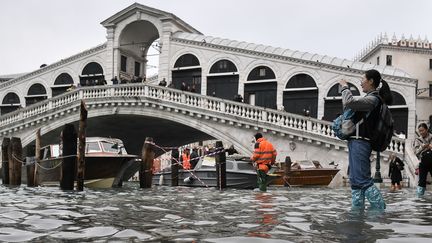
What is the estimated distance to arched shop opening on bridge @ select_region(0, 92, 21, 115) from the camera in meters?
36.4

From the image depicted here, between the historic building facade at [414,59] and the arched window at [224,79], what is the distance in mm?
18170

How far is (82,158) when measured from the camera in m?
12.7

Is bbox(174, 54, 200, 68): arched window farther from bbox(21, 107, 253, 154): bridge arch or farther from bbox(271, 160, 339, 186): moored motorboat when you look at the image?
bbox(271, 160, 339, 186): moored motorboat

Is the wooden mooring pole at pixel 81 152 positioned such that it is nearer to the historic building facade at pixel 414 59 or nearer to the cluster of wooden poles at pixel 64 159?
the cluster of wooden poles at pixel 64 159

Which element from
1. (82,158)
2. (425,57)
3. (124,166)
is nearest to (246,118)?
(124,166)

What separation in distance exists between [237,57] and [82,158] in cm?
1745

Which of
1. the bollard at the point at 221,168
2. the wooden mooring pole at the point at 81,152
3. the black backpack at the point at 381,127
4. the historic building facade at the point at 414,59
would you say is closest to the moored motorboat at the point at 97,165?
the wooden mooring pole at the point at 81,152

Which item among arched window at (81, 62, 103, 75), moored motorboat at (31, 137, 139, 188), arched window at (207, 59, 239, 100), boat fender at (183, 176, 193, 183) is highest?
arched window at (81, 62, 103, 75)

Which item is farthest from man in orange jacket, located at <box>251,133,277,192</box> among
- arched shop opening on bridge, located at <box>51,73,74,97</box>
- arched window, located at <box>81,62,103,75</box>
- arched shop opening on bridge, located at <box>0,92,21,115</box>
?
arched shop opening on bridge, located at <box>0,92,21,115</box>

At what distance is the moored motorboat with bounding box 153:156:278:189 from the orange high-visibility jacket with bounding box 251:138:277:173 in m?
3.99

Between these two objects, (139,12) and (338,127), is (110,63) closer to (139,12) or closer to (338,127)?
(139,12)

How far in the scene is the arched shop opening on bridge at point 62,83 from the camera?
3434 cm

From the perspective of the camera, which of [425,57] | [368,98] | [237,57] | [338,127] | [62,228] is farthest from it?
[425,57]

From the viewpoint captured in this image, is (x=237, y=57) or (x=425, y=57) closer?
(x=237, y=57)
